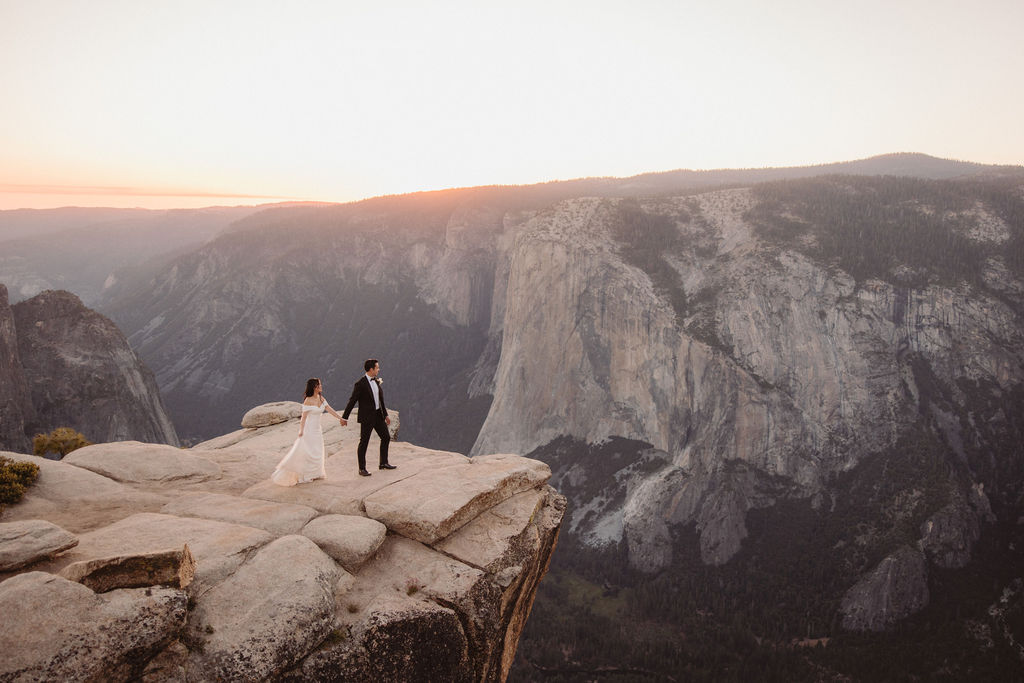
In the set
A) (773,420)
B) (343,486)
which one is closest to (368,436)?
(343,486)

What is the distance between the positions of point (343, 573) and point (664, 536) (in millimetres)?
61279

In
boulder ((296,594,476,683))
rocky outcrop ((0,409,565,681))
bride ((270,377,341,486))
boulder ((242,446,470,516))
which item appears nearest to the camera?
rocky outcrop ((0,409,565,681))

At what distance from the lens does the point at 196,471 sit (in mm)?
15188

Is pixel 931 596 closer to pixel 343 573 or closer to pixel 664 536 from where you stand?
pixel 664 536

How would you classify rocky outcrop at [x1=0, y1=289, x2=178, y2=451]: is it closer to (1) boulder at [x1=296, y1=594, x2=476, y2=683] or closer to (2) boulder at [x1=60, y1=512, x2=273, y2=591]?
(2) boulder at [x1=60, y1=512, x2=273, y2=591]

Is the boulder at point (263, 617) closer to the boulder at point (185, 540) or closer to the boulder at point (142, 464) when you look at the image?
the boulder at point (185, 540)

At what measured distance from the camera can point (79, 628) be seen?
7.45 meters

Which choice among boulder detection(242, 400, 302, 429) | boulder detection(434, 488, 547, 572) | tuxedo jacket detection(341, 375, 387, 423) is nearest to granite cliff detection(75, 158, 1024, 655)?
boulder detection(242, 400, 302, 429)

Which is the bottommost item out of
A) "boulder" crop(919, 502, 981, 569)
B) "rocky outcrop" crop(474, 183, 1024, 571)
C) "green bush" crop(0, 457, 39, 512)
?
"boulder" crop(919, 502, 981, 569)

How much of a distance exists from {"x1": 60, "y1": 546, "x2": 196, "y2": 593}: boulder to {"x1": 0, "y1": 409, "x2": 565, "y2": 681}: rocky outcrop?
0.02 metres

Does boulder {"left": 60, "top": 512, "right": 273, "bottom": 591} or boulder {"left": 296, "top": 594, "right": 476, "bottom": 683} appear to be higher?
boulder {"left": 60, "top": 512, "right": 273, "bottom": 591}

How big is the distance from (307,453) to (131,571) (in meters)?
6.21

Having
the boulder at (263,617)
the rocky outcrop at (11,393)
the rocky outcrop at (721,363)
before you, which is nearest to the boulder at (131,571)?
the boulder at (263,617)

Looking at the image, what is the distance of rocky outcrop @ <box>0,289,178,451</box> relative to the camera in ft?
176
